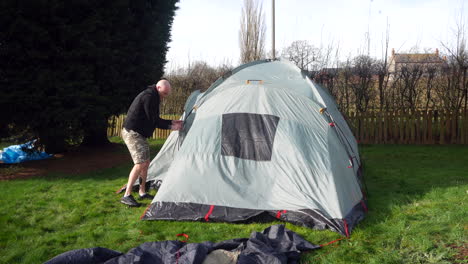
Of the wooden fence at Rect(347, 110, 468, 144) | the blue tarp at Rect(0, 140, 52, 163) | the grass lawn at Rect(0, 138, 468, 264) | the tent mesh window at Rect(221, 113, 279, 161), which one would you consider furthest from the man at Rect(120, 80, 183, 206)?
the wooden fence at Rect(347, 110, 468, 144)

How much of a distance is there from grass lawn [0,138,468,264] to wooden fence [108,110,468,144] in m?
4.60

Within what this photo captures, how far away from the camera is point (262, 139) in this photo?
4574 mm

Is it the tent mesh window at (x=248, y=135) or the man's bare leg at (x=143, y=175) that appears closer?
the tent mesh window at (x=248, y=135)

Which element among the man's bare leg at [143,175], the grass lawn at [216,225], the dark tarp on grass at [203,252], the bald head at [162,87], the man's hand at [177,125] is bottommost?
the grass lawn at [216,225]

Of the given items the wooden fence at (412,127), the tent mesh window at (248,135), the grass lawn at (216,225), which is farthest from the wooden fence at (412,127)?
the tent mesh window at (248,135)

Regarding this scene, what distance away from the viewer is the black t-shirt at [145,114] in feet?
16.4

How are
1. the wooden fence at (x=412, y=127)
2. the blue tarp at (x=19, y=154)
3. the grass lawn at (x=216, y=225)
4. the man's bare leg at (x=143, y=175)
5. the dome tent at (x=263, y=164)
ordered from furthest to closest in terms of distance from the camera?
the wooden fence at (x=412, y=127)
the blue tarp at (x=19, y=154)
the man's bare leg at (x=143, y=175)
the dome tent at (x=263, y=164)
the grass lawn at (x=216, y=225)

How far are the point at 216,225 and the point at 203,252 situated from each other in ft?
3.48

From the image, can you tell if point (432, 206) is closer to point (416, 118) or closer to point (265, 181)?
point (265, 181)

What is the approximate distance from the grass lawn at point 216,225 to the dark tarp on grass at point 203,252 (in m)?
0.21

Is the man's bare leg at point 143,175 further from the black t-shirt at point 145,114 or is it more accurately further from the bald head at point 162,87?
the bald head at point 162,87

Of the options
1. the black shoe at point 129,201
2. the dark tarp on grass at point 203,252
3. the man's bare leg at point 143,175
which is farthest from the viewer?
the man's bare leg at point 143,175

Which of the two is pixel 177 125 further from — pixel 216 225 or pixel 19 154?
pixel 19 154

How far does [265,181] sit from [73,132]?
18.7 ft
